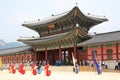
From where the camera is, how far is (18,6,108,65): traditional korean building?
42.6 metres

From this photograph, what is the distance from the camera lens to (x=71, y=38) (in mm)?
43250

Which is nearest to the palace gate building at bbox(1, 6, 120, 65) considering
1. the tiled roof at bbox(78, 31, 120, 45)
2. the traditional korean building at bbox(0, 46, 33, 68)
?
the tiled roof at bbox(78, 31, 120, 45)

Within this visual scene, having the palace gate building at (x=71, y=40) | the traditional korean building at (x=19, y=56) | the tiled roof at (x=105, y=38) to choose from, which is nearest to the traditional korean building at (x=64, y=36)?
the palace gate building at (x=71, y=40)

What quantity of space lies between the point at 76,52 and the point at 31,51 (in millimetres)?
14385

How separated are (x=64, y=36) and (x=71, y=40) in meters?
1.31

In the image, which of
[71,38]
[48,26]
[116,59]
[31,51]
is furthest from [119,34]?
[31,51]

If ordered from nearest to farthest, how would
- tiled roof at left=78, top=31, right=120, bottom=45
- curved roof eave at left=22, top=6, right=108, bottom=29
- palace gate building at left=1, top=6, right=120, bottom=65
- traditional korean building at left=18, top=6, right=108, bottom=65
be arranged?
tiled roof at left=78, top=31, right=120, bottom=45 → palace gate building at left=1, top=6, right=120, bottom=65 → traditional korean building at left=18, top=6, right=108, bottom=65 → curved roof eave at left=22, top=6, right=108, bottom=29

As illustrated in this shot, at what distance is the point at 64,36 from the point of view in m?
43.6

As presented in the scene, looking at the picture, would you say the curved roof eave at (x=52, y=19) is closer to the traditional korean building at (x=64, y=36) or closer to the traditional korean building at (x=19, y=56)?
the traditional korean building at (x=64, y=36)

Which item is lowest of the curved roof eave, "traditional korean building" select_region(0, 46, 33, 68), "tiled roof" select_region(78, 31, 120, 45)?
"traditional korean building" select_region(0, 46, 33, 68)

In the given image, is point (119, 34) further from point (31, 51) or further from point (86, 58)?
point (31, 51)

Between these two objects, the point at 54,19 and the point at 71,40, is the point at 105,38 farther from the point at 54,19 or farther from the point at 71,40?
the point at 54,19

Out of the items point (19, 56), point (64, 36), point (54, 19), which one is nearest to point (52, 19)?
point (54, 19)

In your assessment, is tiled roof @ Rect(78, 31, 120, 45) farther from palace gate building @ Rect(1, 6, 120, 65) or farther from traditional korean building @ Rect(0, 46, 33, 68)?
traditional korean building @ Rect(0, 46, 33, 68)
